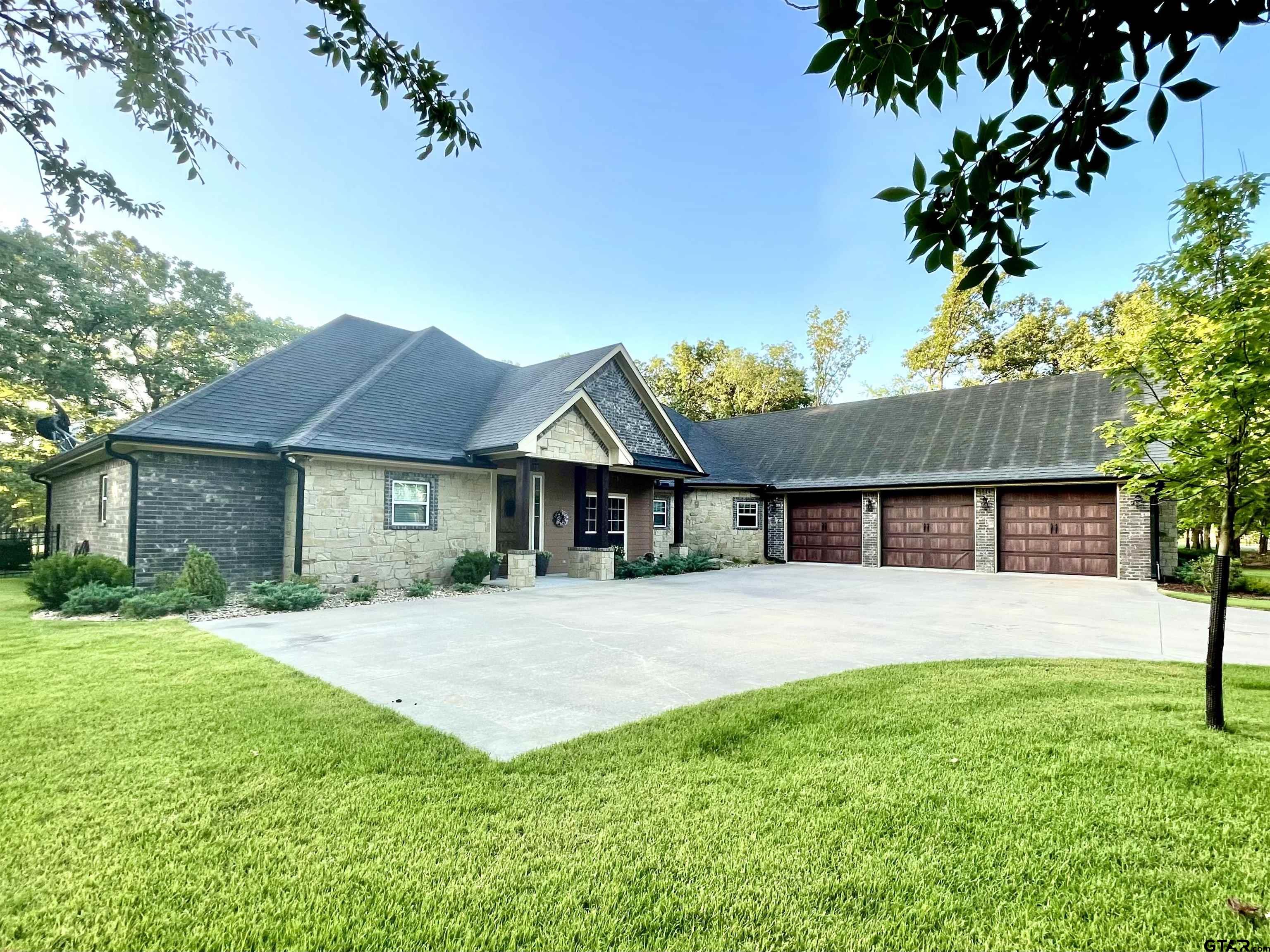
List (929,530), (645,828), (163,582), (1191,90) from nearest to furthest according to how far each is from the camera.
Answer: (1191,90), (645,828), (163,582), (929,530)

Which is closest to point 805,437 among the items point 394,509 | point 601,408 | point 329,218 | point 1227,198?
point 601,408

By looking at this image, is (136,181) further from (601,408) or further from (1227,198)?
(601,408)

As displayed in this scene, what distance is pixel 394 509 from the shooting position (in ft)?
41.5

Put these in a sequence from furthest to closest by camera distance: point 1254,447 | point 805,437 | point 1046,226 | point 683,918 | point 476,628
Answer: point 805,437
point 476,628
point 1254,447
point 1046,226
point 683,918

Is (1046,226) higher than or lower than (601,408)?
lower

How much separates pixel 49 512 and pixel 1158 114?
24928 mm

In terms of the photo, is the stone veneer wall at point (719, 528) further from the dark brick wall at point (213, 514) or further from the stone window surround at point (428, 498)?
the dark brick wall at point (213, 514)

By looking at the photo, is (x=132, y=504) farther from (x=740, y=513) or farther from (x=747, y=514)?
(x=747, y=514)

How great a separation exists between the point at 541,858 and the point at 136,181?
20.9 ft

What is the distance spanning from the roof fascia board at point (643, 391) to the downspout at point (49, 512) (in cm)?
1593

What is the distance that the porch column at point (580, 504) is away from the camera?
15.2 meters

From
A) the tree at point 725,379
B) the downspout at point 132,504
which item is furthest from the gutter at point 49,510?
the tree at point 725,379

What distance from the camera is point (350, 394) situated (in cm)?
1338

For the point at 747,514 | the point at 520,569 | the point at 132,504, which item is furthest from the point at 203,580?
the point at 747,514
